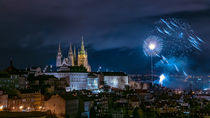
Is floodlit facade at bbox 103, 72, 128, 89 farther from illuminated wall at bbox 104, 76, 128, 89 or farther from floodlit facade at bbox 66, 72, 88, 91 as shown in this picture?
floodlit facade at bbox 66, 72, 88, 91

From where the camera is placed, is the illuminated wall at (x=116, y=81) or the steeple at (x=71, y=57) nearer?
the steeple at (x=71, y=57)

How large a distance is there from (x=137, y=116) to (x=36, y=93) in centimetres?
1472

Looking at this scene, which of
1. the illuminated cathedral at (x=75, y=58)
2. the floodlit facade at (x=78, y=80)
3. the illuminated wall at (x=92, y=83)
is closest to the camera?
the floodlit facade at (x=78, y=80)

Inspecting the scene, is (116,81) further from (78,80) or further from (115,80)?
(78,80)

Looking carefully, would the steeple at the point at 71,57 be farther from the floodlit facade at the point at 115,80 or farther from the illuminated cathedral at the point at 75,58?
the floodlit facade at the point at 115,80

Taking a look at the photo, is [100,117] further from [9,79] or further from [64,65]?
[64,65]

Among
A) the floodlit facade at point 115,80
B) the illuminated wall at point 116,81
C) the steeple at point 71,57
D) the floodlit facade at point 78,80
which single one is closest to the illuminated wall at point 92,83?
the floodlit facade at point 78,80

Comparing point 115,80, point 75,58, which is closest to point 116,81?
point 115,80

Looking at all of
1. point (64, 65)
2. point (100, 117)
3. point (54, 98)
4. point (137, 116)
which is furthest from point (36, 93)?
point (64, 65)

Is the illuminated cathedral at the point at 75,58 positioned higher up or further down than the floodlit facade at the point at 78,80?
higher up

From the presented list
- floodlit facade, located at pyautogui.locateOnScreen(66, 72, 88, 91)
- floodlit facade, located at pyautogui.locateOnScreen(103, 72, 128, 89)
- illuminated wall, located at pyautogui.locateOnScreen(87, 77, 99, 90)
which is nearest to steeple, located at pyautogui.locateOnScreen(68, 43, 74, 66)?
floodlit facade, located at pyautogui.locateOnScreen(103, 72, 128, 89)

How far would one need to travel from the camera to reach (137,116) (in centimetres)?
3859

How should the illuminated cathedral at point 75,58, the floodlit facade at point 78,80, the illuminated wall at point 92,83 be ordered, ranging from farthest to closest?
the illuminated cathedral at point 75,58, the illuminated wall at point 92,83, the floodlit facade at point 78,80

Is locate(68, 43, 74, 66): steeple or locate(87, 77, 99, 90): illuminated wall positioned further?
locate(68, 43, 74, 66): steeple
